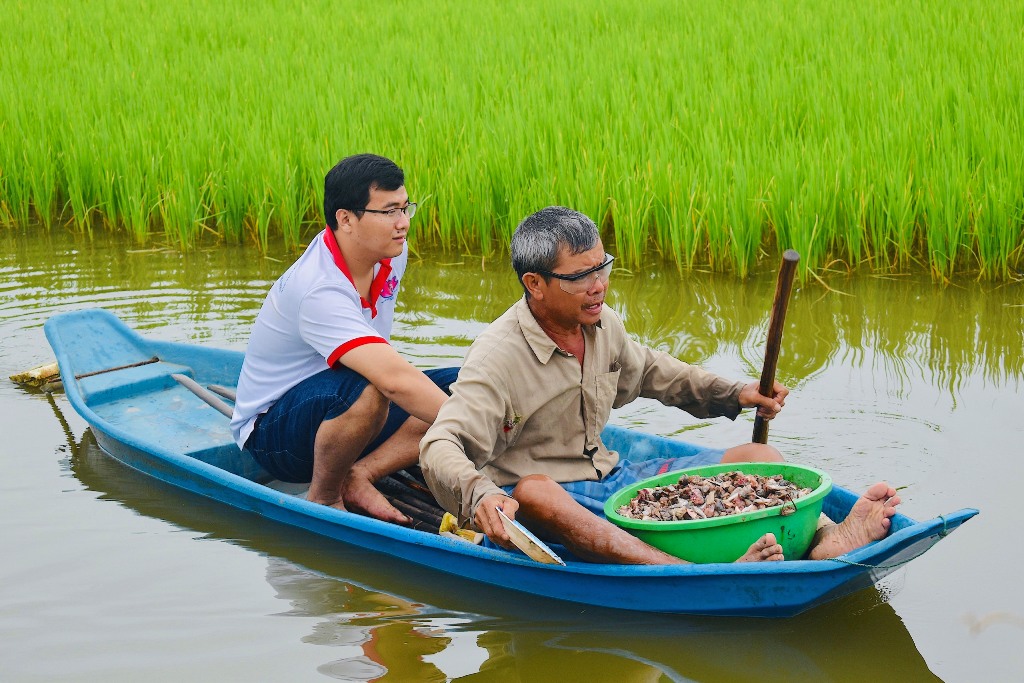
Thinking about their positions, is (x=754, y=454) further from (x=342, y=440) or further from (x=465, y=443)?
(x=342, y=440)

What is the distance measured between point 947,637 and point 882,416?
1.54 m

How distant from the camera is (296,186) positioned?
6.90 metres

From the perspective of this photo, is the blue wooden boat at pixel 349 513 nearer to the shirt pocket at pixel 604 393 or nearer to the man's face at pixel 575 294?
the shirt pocket at pixel 604 393

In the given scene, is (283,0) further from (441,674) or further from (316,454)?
(441,674)

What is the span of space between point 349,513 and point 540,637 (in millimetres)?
675

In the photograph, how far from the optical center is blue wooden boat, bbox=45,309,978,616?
112 inches

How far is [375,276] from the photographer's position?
3.85 m

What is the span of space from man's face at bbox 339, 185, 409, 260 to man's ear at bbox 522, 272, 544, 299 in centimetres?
58

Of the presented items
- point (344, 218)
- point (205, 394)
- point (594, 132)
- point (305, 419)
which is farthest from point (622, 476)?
point (594, 132)

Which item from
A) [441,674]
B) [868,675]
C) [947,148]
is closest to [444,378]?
[441,674]

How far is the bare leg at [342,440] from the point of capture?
3.62m

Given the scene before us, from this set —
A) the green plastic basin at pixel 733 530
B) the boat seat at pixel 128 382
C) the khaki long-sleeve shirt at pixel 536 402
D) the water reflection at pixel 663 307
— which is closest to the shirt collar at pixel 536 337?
the khaki long-sleeve shirt at pixel 536 402

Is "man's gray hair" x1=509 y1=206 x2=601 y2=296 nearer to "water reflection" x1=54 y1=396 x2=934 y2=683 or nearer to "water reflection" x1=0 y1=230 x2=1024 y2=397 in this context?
"water reflection" x1=54 y1=396 x2=934 y2=683

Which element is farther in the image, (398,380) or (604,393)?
(398,380)
